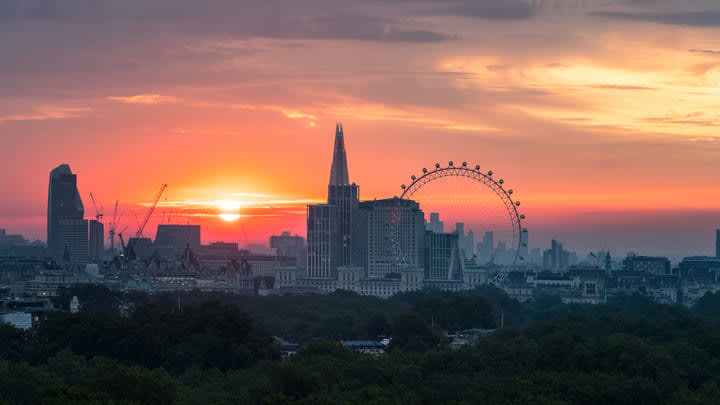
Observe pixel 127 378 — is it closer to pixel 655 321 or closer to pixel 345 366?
pixel 345 366

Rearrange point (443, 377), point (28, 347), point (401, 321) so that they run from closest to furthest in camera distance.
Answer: point (443, 377), point (28, 347), point (401, 321)

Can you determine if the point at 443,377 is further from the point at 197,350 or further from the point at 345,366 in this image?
the point at 197,350

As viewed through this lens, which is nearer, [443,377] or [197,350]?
[443,377]

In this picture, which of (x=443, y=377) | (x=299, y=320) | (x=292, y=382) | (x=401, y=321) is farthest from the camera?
(x=299, y=320)

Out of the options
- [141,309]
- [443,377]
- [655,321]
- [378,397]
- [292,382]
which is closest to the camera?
[378,397]

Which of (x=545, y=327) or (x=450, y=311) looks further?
(x=450, y=311)

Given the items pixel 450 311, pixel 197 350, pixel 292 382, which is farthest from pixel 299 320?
pixel 292 382

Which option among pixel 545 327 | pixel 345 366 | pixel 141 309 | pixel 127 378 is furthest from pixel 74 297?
pixel 127 378

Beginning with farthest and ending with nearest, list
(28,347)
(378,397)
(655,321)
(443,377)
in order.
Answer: (655,321) < (28,347) < (443,377) < (378,397)
